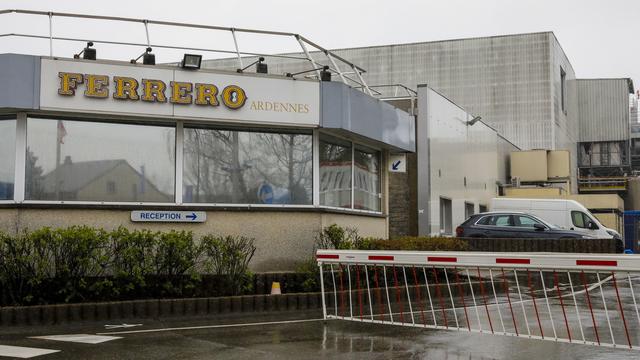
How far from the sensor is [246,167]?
49.3 ft

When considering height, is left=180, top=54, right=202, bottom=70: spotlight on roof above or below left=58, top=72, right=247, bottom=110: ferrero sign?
above

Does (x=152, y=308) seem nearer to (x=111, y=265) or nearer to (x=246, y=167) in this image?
(x=111, y=265)

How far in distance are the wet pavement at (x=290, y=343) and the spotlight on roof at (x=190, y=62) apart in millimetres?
5144

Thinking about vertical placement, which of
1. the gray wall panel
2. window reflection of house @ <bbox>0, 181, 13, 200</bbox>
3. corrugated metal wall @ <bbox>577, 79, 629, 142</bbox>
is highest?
corrugated metal wall @ <bbox>577, 79, 629, 142</bbox>

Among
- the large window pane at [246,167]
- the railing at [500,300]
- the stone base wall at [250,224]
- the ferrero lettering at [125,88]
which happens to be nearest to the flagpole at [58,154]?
the stone base wall at [250,224]

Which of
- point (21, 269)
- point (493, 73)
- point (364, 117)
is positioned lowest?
point (21, 269)

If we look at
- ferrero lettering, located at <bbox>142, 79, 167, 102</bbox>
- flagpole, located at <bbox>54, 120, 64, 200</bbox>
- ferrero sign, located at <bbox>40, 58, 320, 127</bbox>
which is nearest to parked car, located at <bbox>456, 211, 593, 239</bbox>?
ferrero sign, located at <bbox>40, 58, 320, 127</bbox>

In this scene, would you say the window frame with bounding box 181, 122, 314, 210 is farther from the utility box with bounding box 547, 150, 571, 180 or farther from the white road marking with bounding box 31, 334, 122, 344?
the utility box with bounding box 547, 150, 571, 180

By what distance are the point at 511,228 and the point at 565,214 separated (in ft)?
11.3

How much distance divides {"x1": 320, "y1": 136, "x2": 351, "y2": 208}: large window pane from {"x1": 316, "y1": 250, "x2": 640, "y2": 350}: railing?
2.05m

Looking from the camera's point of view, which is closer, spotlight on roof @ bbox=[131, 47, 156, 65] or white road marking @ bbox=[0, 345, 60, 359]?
white road marking @ bbox=[0, 345, 60, 359]

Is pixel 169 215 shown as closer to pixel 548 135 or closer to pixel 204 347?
pixel 204 347

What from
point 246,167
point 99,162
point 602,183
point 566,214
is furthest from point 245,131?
point 602,183

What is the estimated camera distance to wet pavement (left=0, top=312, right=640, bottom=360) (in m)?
8.14
